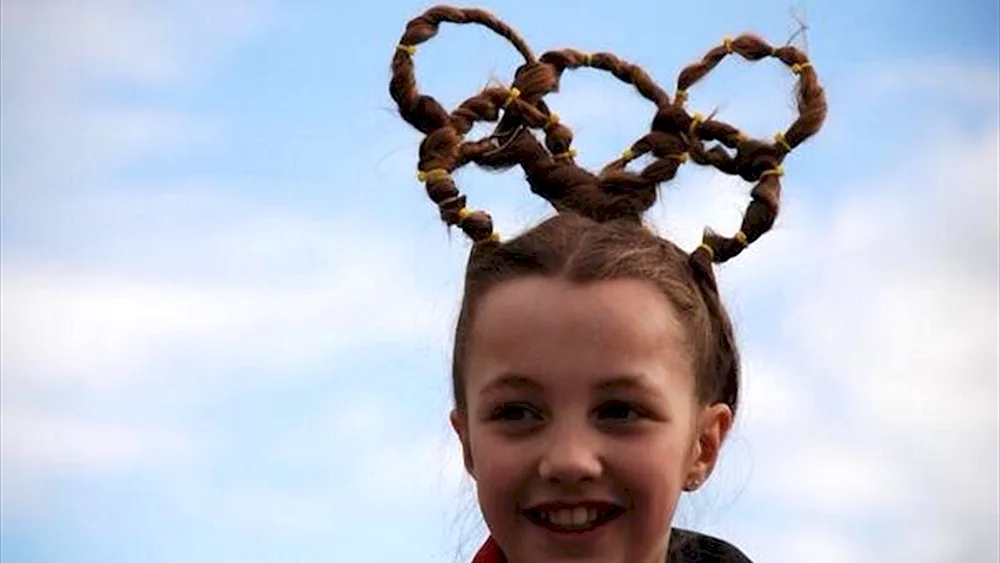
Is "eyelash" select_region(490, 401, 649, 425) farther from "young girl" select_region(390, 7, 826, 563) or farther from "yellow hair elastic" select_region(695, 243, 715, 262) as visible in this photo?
"yellow hair elastic" select_region(695, 243, 715, 262)

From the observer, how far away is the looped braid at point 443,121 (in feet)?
13.7

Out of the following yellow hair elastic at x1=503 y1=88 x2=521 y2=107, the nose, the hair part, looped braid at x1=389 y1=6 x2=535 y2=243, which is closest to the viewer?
the nose

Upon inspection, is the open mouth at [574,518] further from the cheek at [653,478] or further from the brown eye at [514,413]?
the brown eye at [514,413]

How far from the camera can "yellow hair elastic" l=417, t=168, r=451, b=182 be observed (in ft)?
13.8

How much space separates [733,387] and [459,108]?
0.79 meters

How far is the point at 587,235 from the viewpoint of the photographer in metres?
4.04

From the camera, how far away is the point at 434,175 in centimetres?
421

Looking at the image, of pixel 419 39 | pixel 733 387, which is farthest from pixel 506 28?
pixel 733 387

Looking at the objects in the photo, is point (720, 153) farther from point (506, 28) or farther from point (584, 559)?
point (584, 559)

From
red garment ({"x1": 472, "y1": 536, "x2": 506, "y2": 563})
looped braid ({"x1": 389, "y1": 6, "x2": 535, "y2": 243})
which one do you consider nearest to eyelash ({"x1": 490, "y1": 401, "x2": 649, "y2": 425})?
red garment ({"x1": 472, "y1": 536, "x2": 506, "y2": 563})

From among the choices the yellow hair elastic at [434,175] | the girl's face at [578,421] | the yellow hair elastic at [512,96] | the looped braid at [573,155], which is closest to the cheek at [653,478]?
the girl's face at [578,421]

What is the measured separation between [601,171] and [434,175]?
0.36 m

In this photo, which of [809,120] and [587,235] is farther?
[809,120]

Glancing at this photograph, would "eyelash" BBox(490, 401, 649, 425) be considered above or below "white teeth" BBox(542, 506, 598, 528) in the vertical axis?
above
